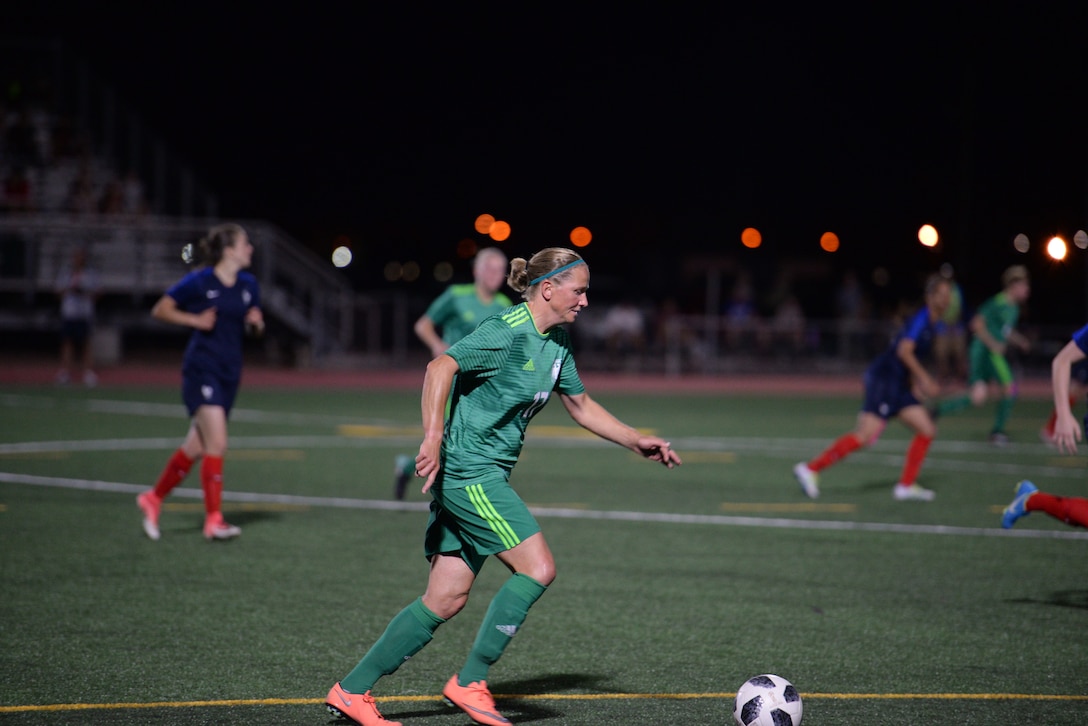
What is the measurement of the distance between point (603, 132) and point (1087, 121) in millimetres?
14736

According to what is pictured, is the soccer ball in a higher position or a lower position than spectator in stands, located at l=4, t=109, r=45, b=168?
lower

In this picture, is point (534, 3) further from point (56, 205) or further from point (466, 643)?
point (466, 643)

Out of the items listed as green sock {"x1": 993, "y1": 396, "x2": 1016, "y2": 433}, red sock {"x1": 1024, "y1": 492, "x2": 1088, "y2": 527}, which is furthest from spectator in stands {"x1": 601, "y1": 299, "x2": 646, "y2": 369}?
red sock {"x1": 1024, "y1": 492, "x2": 1088, "y2": 527}

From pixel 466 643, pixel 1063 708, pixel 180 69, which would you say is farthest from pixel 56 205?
pixel 1063 708

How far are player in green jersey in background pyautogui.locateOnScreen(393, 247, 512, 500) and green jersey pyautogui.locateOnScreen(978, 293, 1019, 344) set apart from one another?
27.1 ft

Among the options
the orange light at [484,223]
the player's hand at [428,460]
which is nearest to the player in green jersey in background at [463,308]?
the player's hand at [428,460]

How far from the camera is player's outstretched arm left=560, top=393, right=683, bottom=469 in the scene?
5176 mm

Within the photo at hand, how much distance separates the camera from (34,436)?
14797mm

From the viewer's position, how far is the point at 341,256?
1889 inches

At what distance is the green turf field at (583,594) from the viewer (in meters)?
5.34

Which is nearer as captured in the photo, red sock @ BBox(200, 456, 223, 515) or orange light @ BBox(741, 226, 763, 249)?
red sock @ BBox(200, 456, 223, 515)

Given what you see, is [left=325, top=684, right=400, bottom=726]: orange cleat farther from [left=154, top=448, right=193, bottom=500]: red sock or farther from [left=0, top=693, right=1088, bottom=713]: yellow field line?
[left=154, top=448, right=193, bottom=500]: red sock

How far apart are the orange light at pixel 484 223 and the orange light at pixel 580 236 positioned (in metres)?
2.89

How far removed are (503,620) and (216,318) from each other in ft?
15.6
